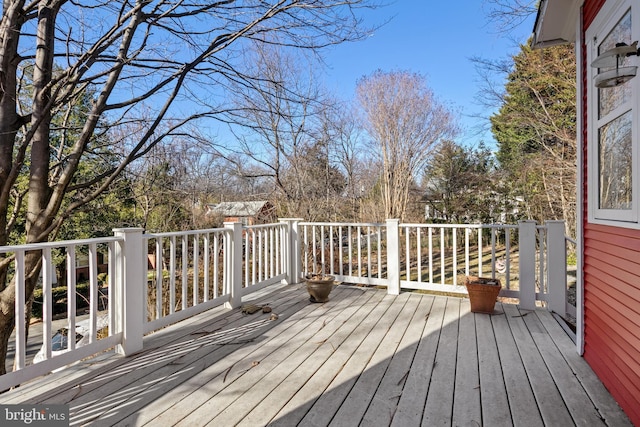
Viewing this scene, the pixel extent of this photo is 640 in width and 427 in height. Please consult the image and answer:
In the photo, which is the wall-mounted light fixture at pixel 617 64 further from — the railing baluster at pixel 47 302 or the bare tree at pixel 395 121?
the bare tree at pixel 395 121

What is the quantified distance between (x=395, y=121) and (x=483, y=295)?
23.5 ft

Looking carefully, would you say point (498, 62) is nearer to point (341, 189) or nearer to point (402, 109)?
point (402, 109)

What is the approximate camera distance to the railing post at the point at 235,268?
3.57 m

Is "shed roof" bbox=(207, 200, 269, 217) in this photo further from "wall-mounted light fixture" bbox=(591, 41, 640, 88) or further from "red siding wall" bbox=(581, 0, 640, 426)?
"wall-mounted light fixture" bbox=(591, 41, 640, 88)

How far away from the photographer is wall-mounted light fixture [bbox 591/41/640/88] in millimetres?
1601

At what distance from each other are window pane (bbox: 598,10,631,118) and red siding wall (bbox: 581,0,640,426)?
0.24 metres

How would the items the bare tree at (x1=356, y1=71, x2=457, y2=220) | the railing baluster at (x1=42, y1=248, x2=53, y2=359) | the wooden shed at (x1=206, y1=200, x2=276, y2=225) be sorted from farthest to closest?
1. the bare tree at (x1=356, y1=71, x2=457, y2=220)
2. the wooden shed at (x1=206, y1=200, x2=276, y2=225)
3. the railing baluster at (x1=42, y1=248, x2=53, y2=359)

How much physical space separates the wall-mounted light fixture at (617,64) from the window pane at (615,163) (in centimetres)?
19

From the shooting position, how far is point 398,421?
1.63m

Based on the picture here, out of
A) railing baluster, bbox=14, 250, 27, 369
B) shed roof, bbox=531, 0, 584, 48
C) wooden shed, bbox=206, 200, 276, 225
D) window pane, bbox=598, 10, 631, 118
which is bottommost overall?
railing baluster, bbox=14, 250, 27, 369

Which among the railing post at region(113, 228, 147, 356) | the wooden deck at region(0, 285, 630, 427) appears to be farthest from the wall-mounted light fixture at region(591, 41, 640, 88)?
the railing post at region(113, 228, 147, 356)

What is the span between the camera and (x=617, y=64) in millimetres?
1667

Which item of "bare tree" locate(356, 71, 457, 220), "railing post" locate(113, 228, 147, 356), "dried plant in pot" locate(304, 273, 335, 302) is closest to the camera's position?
"railing post" locate(113, 228, 147, 356)

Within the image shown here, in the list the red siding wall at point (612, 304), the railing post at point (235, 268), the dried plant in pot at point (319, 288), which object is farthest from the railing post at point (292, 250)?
the red siding wall at point (612, 304)
